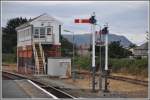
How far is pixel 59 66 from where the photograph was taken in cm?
3775

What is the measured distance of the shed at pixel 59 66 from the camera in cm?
3756

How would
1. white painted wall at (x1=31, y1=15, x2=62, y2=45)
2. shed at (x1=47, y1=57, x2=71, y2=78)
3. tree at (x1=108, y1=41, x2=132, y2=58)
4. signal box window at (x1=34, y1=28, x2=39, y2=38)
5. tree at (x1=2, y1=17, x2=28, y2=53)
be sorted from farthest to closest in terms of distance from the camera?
tree at (x1=2, y1=17, x2=28, y2=53) < tree at (x1=108, y1=41, x2=132, y2=58) < signal box window at (x1=34, y1=28, x2=39, y2=38) < white painted wall at (x1=31, y1=15, x2=62, y2=45) < shed at (x1=47, y1=57, x2=71, y2=78)

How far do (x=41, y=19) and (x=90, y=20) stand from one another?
20.9 metres

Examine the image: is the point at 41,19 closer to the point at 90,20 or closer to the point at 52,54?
the point at 52,54

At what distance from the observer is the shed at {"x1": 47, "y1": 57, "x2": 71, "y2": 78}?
37.6 metres

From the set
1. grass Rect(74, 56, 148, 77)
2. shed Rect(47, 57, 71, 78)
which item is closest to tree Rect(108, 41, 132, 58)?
grass Rect(74, 56, 148, 77)

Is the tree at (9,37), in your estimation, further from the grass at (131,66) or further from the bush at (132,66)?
the bush at (132,66)

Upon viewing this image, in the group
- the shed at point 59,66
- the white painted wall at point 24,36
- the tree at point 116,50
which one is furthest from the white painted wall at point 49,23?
the tree at point 116,50

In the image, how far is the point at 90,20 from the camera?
69.3 ft

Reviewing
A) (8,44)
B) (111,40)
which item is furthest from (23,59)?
(8,44)

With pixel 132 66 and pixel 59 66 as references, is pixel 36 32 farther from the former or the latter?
pixel 132 66

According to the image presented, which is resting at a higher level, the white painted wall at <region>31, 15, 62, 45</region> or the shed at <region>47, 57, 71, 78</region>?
the white painted wall at <region>31, 15, 62, 45</region>

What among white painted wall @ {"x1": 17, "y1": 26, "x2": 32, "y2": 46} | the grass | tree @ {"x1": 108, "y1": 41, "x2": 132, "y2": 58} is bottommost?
the grass

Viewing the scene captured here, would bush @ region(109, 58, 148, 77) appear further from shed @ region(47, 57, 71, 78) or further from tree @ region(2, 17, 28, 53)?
tree @ region(2, 17, 28, 53)
